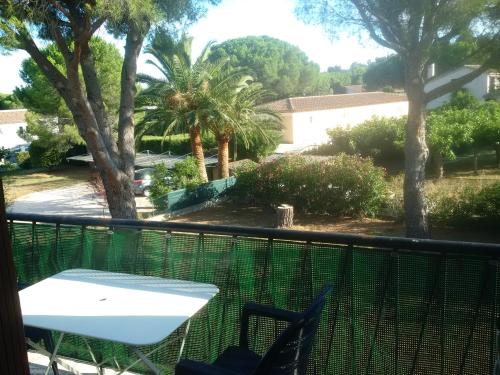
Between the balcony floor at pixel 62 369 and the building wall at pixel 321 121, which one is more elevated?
the building wall at pixel 321 121

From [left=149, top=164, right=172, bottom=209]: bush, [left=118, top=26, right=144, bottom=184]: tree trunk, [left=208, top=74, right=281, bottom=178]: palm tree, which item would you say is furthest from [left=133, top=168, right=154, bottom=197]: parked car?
[left=118, top=26, right=144, bottom=184]: tree trunk

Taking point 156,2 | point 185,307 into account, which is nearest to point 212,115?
point 156,2

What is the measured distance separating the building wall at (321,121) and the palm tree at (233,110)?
12.9 metres

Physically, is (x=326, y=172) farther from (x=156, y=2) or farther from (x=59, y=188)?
(x=59, y=188)

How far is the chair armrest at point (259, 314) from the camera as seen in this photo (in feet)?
7.16

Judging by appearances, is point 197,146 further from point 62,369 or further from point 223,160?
point 62,369

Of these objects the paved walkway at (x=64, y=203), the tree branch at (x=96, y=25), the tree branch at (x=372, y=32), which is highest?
the tree branch at (x=372, y=32)

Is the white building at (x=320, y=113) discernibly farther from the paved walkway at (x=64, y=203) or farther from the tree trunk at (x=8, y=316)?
the tree trunk at (x=8, y=316)

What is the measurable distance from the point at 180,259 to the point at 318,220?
14.1 m

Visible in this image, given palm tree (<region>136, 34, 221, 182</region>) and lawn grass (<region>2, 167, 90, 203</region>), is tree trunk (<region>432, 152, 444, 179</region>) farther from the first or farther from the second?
lawn grass (<region>2, 167, 90, 203</region>)

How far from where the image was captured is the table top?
78.0 inches

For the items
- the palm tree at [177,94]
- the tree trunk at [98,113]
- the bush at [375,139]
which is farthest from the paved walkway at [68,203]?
the bush at [375,139]

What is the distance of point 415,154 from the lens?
12438 mm

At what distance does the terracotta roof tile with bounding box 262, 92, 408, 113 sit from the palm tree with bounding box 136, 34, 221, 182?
507 inches
